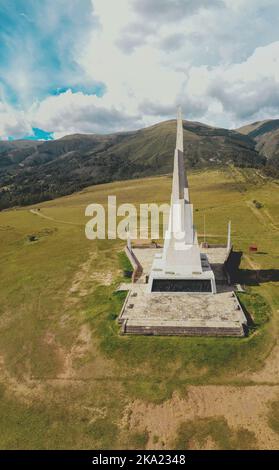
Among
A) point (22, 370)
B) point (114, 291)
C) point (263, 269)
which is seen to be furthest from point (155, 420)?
point (263, 269)

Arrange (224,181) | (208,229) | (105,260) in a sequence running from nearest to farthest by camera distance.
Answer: (105,260)
(208,229)
(224,181)

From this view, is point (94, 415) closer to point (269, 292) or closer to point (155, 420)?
point (155, 420)

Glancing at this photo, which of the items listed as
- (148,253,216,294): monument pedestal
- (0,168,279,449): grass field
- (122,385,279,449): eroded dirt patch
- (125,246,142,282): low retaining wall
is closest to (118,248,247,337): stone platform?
(148,253,216,294): monument pedestal

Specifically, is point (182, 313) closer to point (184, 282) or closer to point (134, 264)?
point (184, 282)

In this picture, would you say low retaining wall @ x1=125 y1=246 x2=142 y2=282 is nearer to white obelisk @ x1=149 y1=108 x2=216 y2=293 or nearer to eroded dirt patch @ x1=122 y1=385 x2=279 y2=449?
white obelisk @ x1=149 y1=108 x2=216 y2=293
